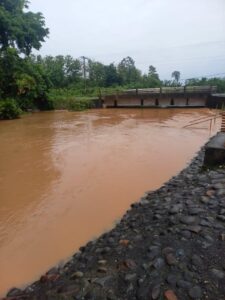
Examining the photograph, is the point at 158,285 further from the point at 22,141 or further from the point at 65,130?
the point at 65,130

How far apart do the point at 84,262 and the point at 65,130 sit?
44.5ft

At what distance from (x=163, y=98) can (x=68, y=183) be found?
2337 centimetres

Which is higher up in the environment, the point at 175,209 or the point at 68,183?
the point at 175,209

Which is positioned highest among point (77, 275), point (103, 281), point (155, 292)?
point (155, 292)

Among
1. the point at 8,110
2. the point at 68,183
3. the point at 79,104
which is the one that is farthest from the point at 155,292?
the point at 79,104

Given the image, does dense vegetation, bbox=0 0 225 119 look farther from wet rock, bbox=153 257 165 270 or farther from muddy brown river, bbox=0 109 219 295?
wet rock, bbox=153 257 165 270

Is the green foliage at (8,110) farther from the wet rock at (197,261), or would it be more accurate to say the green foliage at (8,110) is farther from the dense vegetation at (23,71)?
the wet rock at (197,261)

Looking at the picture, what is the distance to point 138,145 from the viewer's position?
12359 mm

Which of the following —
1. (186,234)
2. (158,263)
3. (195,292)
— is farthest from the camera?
(186,234)

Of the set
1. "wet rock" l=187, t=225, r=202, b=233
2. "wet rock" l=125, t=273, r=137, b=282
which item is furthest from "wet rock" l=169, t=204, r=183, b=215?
"wet rock" l=125, t=273, r=137, b=282

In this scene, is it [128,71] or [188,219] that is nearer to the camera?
[188,219]

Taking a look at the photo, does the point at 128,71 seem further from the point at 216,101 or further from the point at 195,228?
the point at 195,228

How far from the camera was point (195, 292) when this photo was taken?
302 centimetres

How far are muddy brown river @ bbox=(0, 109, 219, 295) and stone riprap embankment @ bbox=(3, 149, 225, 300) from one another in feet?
1.86
